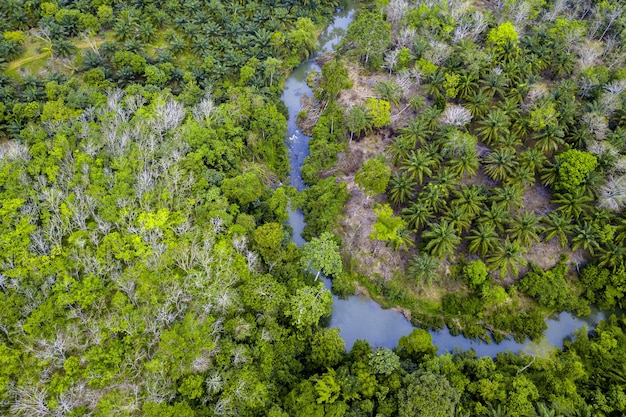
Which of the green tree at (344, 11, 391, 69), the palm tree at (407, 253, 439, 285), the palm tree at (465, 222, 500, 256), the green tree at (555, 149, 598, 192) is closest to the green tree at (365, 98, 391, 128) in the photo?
the green tree at (344, 11, 391, 69)

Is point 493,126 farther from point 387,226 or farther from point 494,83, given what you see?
point 387,226

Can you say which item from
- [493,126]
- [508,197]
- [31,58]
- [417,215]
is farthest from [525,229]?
[31,58]

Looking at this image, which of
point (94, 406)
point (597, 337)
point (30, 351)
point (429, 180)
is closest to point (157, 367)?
point (94, 406)

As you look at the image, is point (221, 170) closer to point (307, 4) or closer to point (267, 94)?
point (267, 94)

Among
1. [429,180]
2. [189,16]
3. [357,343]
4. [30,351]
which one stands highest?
[189,16]

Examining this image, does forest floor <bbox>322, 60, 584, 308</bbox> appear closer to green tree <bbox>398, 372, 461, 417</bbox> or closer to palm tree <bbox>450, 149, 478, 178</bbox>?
palm tree <bbox>450, 149, 478, 178</bbox>

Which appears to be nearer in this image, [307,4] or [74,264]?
[74,264]
